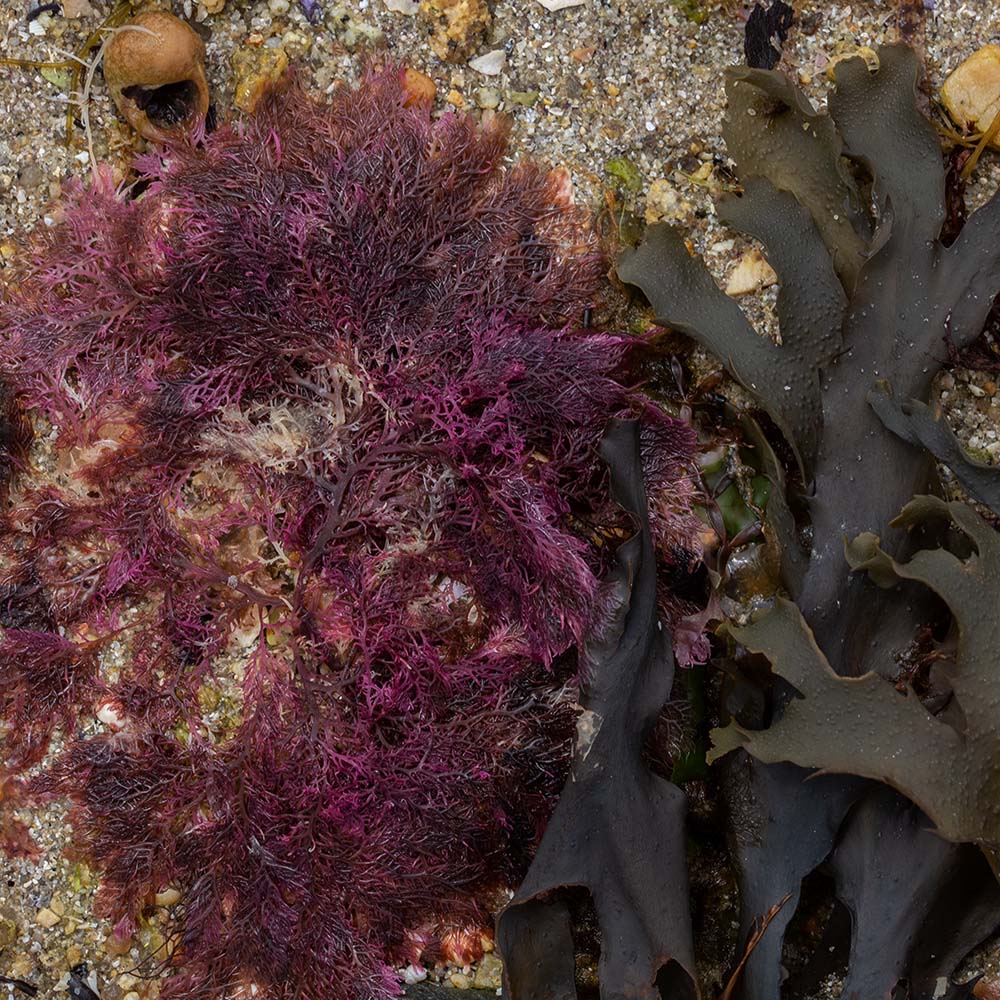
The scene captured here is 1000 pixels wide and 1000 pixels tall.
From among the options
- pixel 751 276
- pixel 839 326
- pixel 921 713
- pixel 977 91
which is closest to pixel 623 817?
pixel 921 713

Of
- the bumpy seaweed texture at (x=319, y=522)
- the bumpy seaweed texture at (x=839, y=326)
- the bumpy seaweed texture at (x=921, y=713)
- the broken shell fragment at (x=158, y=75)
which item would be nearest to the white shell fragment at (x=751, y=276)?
the bumpy seaweed texture at (x=839, y=326)

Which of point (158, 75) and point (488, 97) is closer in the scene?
point (158, 75)

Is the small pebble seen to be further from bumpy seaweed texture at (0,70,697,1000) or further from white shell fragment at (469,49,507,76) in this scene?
bumpy seaweed texture at (0,70,697,1000)

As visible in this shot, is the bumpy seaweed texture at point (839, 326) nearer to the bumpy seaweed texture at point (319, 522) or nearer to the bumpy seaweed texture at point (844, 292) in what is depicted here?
the bumpy seaweed texture at point (844, 292)

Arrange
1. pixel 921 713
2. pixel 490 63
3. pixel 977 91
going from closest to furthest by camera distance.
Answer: pixel 921 713, pixel 977 91, pixel 490 63

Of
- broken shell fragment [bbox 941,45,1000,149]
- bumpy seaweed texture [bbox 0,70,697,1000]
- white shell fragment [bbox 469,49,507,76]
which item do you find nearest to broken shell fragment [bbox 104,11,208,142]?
bumpy seaweed texture [bbox 0,70,697,1000]

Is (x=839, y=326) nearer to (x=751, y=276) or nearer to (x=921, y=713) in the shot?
(x=751, y=276)
